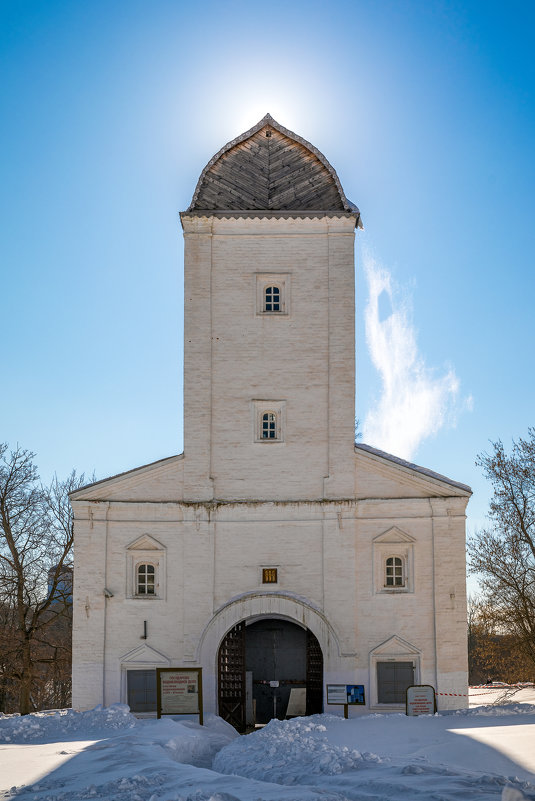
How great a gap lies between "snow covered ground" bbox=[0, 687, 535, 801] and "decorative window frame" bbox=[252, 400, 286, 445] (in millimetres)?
7405

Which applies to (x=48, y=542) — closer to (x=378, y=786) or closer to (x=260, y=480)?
(x=260, y=480)

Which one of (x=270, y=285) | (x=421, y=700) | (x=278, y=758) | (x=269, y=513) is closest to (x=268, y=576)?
(x=269, y=513)

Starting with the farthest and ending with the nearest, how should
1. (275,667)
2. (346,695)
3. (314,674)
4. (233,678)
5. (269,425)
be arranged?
(275,667) → (314,674) → (269,425) → (233,678) → (346,695)

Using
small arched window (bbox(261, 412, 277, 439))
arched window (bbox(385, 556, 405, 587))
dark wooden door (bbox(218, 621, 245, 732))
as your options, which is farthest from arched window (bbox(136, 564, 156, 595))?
arched window (bbox(385, 556, 405, 587))

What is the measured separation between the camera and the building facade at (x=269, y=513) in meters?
23.8

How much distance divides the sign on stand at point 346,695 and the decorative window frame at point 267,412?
6565 millimetres

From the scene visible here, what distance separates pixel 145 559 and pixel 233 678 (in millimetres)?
3895

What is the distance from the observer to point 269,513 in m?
24.5

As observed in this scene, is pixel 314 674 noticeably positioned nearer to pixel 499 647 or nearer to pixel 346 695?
pixel 346 695

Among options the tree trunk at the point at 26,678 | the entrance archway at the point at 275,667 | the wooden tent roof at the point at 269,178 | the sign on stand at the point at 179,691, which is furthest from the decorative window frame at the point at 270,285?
the tree trunk at the point at 26,678

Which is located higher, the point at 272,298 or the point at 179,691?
the point at 272,298

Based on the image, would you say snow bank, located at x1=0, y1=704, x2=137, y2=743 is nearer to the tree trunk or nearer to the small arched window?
the small arched window

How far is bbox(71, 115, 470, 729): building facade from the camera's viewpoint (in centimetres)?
2378

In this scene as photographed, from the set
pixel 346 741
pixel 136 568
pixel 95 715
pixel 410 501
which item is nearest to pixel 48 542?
pixel 136 568
